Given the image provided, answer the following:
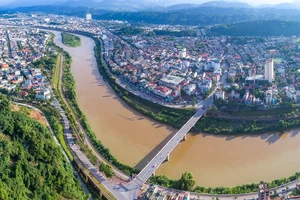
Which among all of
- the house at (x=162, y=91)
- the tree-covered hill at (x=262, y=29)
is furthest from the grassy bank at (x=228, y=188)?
the tree-covered hill at (x=262, y=29)

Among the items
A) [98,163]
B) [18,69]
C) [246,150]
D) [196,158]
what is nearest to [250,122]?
[246,150]

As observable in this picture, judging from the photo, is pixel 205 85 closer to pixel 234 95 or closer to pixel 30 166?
pixel 234 95

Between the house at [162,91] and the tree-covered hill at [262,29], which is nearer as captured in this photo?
the house at [162,91]

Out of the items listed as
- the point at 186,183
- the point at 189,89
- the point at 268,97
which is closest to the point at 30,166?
the point at 186,183

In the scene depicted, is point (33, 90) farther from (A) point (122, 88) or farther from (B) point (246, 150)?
(B) point (246, 150)

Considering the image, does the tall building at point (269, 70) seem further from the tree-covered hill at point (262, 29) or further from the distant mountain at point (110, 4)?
the distant mountain at point (110, 4)

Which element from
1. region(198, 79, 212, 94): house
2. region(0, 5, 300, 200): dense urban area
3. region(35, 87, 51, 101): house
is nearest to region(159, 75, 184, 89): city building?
region(0, 5, 300, 200): dense urban area
